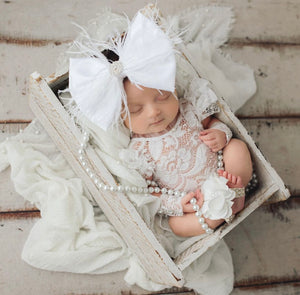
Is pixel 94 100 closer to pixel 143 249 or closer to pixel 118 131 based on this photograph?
pixel 118 131

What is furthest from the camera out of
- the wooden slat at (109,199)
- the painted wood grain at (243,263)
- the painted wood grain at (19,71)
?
the painted wood grain at (19,71)

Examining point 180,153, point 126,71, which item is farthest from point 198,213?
point 126,71

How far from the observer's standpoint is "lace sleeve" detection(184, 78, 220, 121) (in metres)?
0.96

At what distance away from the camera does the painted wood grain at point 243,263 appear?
1083 mm

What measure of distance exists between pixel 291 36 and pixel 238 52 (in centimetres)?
21

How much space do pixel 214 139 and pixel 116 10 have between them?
609 mm

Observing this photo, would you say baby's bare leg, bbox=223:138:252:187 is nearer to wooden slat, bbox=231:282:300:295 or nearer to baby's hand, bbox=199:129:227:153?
baby's hand, bbox=199:129:227:153

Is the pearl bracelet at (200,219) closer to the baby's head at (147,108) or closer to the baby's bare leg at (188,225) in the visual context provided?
the baby's bare leg at (188,225)

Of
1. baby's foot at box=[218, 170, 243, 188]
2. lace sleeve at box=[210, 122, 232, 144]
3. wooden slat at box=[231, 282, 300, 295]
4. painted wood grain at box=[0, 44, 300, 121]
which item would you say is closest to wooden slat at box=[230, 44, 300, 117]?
painted wood grain at box=[0, 44, 300, 121]

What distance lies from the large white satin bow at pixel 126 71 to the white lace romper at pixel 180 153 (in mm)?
173

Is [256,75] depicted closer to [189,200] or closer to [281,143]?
[281,143]

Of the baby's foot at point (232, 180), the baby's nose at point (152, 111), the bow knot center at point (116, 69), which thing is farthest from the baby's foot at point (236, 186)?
the bow knot center at point (116, 69)

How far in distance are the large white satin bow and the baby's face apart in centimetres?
3

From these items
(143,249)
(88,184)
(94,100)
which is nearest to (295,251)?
(143,249)
